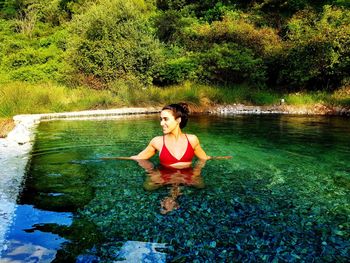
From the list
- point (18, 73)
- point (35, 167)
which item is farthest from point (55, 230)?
point (18, 73)

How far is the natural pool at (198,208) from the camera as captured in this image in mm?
3305

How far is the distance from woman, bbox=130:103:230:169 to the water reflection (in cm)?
14

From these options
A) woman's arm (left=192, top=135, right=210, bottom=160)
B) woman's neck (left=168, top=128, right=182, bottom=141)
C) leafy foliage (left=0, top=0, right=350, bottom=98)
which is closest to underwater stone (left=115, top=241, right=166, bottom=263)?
woman's neck (left=168, top=128, right=182, bottom=141)

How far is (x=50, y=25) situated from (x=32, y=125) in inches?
1146

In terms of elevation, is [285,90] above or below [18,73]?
below

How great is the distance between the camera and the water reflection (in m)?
4.63

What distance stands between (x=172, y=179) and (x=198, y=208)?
1.20 metres

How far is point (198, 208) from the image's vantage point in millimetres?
4336

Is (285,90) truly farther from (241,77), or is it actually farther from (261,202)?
(261,202)

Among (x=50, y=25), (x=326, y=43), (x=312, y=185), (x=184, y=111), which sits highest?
(x=50, y=25)

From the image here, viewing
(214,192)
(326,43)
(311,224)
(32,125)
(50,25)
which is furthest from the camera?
(50,25)

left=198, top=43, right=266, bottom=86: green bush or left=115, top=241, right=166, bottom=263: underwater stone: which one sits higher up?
left=198, top=43, right=266, bottom=86: green bush

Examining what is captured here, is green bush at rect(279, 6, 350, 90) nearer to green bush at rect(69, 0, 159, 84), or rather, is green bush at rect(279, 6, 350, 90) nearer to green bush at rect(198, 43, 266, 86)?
green bush at rect(198, 43, 266, 86)

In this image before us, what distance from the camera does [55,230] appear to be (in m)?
3.68
